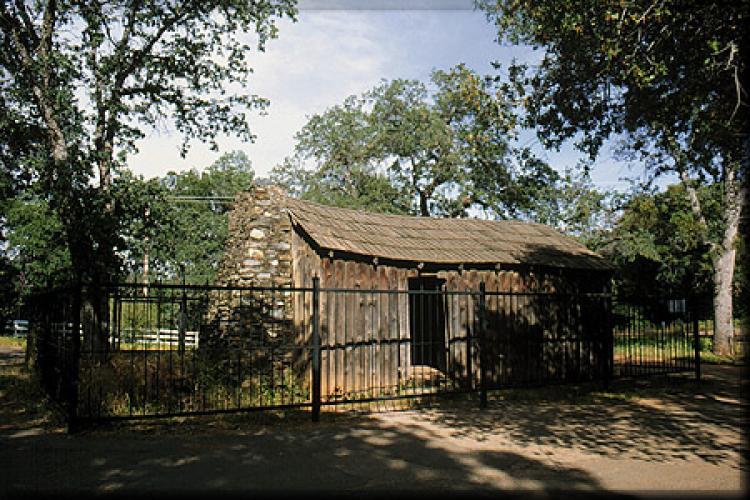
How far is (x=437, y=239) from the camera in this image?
47.8ft

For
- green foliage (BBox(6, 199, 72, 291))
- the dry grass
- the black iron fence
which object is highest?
green foliage (BBox(6, 199, 72, 291))

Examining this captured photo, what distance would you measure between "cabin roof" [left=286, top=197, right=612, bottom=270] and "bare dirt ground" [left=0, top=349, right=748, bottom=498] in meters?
3.93

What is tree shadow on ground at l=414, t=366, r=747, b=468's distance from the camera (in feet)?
24.2

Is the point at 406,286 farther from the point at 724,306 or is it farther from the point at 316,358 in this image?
the point at 724,306

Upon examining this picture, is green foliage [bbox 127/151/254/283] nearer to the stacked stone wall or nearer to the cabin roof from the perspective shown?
the stacked stone wall

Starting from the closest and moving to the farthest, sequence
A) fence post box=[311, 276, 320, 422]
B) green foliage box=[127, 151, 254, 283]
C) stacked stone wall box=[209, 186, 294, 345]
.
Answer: fence post box=[311, 276, 320, 422], stacked stone wall box=[209, 186, 294, 345], green foliage box=[127, 151, 254, 283]

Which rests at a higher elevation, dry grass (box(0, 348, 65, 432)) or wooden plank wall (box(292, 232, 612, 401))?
wooden plank wall (box(292, 232, 612, 401))

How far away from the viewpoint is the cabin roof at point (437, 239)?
40.5 ft

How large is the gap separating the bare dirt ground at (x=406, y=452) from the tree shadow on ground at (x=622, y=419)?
0.11 ft

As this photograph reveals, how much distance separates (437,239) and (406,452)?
8.16 meters

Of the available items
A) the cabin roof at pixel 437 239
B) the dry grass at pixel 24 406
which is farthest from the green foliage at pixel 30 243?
the cabin roof at pixel 437 239

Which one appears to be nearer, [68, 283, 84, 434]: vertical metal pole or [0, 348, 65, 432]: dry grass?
[68, 283, 84, 434]: vertical metal pole

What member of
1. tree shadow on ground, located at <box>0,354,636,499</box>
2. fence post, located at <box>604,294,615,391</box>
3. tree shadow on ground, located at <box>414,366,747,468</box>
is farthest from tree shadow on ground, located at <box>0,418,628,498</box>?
fence post, located at <box>604,294,615,391</box>

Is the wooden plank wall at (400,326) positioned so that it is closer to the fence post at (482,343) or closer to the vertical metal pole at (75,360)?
the fence post at (482,343)
